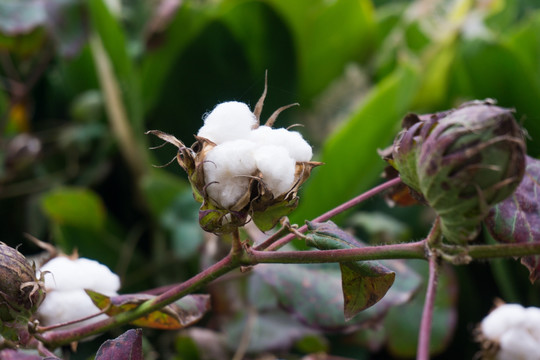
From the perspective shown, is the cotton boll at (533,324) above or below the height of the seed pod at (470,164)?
below

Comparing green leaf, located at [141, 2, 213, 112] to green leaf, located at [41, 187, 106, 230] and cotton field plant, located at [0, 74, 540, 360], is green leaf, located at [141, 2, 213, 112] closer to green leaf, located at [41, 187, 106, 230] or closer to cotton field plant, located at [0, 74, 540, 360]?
green leaf, located at [41, 187, 106, 230]

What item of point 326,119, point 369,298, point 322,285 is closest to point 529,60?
point 326,119

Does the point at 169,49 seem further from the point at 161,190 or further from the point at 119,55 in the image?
the point at 161,190

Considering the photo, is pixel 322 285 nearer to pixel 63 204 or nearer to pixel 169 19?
pixel 63 204

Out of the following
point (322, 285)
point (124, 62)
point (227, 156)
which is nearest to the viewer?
point (227, 156)

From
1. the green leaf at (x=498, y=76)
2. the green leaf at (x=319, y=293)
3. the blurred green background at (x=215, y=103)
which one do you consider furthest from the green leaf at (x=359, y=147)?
the green leaf at (x=319, y=293)

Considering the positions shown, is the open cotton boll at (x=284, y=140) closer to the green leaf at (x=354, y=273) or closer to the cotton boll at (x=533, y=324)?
the green leaf at (x=354, y=273)

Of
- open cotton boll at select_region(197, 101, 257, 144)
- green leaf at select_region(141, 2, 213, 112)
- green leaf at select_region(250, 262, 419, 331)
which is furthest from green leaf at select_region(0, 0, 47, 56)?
open cotton boll at select_region(197, 101, 257, 144)
